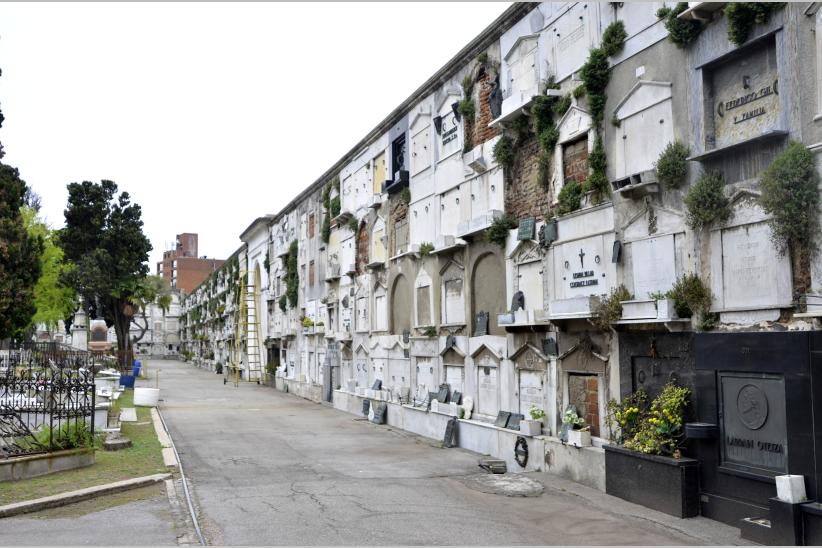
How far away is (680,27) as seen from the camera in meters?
12.3

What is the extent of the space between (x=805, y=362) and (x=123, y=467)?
12.4 m

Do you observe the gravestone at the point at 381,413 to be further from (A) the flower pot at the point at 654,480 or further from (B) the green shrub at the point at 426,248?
(A) the flower pot at the point at 654,480

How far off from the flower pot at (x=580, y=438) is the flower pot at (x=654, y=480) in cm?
100

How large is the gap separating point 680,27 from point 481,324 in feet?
30.7

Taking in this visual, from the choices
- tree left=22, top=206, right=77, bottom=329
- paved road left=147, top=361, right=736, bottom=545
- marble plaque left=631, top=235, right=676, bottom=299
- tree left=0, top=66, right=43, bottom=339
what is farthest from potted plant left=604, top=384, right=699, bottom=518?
tree left=22, top=206, right=77, bottom=329

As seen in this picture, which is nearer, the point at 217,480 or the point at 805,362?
the point at 805,362

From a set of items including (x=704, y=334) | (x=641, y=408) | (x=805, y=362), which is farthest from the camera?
(x=641, y=408)

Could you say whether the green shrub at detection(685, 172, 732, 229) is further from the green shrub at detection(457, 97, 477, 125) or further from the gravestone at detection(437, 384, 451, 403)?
the gravestone at detection(437, 384, 451, 403)

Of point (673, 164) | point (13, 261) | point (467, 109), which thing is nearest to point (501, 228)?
point (467, 109)

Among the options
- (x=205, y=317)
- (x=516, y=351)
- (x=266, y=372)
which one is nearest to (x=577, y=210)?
(x=516, y=351)

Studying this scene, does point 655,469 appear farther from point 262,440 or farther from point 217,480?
point 262,440

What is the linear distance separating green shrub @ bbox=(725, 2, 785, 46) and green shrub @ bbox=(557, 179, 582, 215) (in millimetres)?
4599

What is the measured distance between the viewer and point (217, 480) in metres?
14.7

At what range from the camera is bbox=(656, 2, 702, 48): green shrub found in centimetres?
1216
